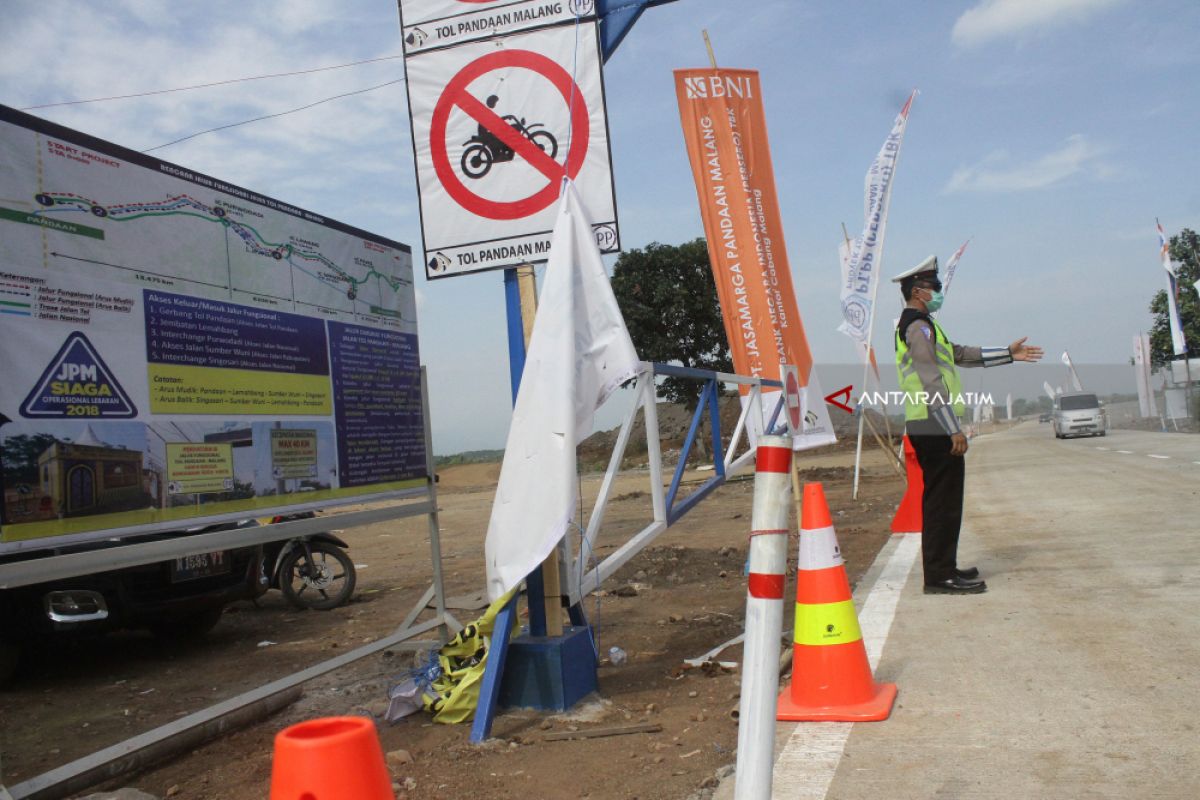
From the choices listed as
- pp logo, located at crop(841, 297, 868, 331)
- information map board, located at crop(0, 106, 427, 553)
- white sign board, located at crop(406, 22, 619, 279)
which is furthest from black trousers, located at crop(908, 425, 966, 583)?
pp logo, located at crop(841, 297, 868, 331)

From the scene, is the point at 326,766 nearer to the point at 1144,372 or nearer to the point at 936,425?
the point at 936,425

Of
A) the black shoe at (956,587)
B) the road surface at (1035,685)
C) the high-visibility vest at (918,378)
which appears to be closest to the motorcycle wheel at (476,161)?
the road surface at (1035,685)

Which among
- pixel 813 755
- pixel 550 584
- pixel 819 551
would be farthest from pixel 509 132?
pixel 813 755

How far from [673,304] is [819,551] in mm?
27502

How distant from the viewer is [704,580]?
787cm

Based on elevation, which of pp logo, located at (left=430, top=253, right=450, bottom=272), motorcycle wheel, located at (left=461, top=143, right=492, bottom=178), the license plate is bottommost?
the license plate

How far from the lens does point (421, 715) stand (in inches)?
170

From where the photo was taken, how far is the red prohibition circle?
4.44 m

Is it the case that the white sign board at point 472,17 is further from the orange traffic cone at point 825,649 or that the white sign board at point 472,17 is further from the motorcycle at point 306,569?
the motorcycle at point 306,569

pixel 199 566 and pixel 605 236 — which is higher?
pixel 605 236

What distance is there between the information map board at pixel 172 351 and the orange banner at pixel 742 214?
132 inches

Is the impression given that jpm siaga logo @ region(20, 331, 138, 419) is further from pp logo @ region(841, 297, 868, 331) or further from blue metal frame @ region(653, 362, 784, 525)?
pp logo @ region(841, 297, 868, 331)

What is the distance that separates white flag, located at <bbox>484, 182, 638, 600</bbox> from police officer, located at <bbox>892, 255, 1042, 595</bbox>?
2715mm

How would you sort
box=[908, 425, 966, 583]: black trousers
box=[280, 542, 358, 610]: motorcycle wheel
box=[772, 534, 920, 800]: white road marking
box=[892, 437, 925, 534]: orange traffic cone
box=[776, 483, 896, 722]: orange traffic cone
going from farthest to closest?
box=[892, 437, 925, 534]: orange traffic cone → box=[280, 542, 358, 610]: motorcycle wheel → box=[908, 425, 966, 583]: black trousers → box=[776, 483, 896, 722]: orange traffic cone → box=[772, 534, 920, 800]: white road marking
